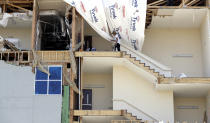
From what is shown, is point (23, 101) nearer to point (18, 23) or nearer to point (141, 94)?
point (18, 23)

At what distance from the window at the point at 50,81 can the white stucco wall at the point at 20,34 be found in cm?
483

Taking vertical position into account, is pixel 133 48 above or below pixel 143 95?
above

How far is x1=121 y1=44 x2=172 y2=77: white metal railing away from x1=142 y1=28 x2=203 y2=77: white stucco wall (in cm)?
329

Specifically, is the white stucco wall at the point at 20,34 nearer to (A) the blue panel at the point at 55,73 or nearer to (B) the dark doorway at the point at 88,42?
(B) the dark doorway at the point at 88,42

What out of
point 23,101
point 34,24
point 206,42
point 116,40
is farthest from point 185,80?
point 34,24

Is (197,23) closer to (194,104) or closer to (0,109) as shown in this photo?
(194,104)

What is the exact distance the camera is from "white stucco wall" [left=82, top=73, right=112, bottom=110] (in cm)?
3491

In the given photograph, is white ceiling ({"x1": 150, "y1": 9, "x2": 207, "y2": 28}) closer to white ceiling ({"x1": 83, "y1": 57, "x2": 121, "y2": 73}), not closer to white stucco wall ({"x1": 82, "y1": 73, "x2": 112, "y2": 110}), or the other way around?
white ceiling ({"x1": 83, "y1": 57, "x2": 121, "y2": 73})

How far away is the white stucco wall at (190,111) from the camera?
34969 millimetres

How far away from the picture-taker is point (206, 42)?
113 feet

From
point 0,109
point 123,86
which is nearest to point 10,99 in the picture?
point 0,109

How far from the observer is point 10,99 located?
3142 centimetres

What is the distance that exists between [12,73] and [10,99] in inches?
58.0

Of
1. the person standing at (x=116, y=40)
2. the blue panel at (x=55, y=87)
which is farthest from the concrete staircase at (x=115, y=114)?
the person standing at (x=116, y=40)
